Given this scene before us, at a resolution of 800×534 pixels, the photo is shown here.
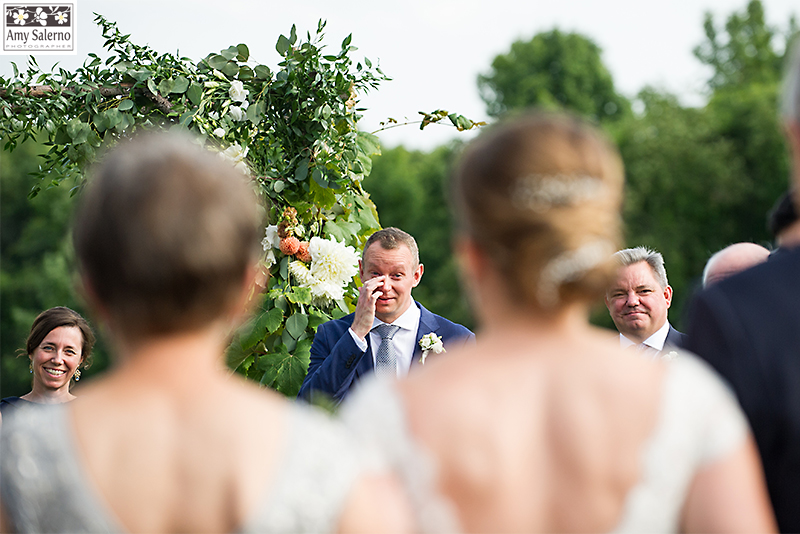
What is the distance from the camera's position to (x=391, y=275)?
4793 mm

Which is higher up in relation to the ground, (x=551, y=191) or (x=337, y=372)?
(x=551, y=191)

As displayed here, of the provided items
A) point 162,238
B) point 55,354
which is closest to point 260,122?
point 55,354

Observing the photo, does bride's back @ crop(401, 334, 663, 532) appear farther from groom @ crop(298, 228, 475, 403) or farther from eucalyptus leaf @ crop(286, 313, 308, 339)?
eucalyptus leaf @ crop(286, 313, 308, 339)

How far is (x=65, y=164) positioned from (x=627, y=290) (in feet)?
11.8

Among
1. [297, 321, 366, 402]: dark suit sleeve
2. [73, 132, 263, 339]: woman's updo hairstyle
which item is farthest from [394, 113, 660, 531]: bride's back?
[297, 321, 366, 402]: dark suit sleeve

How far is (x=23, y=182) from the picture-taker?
3044 cm

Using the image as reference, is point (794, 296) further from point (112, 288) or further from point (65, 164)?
point (65, 164)

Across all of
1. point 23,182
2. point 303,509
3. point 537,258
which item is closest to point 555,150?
point 537,258

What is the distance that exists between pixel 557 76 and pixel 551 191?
33660 mm

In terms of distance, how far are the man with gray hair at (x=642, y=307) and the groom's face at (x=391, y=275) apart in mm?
1168

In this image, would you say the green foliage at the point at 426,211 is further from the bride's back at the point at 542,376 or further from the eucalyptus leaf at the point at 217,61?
the bride's back at the point at 542,376

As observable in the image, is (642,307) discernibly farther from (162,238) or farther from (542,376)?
(162,238)

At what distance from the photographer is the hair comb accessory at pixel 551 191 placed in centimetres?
137

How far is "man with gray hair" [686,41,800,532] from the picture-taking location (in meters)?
1.56
